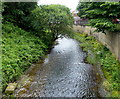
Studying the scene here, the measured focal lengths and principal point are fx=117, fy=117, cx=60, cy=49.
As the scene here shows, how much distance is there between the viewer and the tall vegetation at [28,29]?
6918mm

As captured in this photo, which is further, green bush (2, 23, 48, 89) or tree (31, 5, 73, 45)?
tree (31, 5, 73, 45)

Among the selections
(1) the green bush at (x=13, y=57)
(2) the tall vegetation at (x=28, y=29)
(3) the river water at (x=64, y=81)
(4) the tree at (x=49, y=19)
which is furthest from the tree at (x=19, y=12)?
(3) the river water at (x=64, y=81)

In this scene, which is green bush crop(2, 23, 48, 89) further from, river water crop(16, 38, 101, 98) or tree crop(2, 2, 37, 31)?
tree crop(2, 2, 37, 31)

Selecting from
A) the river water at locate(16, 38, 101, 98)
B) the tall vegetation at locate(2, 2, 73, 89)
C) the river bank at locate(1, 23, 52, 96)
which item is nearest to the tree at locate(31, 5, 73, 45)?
the tall vegetation at locate(2, 2, 73, 89)

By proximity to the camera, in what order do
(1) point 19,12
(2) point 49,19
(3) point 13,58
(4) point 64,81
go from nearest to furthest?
(4) point 64,81
(3) point 13,58
(1) point 19,12
(2) point 49,19

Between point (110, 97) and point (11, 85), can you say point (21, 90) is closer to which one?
point (11, 85)

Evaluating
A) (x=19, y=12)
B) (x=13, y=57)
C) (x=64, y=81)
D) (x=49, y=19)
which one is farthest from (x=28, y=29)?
(x=64, y=81)

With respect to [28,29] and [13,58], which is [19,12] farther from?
[13,58]

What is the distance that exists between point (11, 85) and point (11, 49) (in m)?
2.75

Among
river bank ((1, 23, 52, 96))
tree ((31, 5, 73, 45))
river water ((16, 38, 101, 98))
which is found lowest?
river water ((16, 38, 101, 98))

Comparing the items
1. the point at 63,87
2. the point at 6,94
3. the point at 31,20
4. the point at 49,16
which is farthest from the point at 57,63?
the point at 31,20

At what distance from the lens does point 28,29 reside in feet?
38.5

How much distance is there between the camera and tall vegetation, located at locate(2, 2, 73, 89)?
22.7 ft

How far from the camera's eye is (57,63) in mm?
7730
